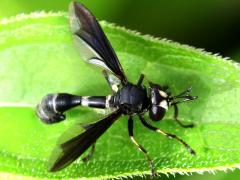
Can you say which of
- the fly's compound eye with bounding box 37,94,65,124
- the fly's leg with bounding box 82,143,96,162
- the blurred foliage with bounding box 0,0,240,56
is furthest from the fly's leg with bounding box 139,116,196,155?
the blurred foliage with bounding box 0,0,240,56

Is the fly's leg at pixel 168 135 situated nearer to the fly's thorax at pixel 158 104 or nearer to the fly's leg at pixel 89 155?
the fly's thorax at pixel 158 104

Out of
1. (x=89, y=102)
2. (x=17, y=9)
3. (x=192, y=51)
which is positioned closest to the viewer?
(x=192, y=51)

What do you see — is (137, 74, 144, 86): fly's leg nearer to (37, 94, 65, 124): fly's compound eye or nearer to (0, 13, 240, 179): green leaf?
(0, 13, 240, 179): green leaf

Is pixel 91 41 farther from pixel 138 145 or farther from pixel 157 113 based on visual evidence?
pixel 138 145

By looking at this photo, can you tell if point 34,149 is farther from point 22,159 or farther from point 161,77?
point 161,77

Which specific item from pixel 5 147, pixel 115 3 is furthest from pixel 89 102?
pixel 115 3

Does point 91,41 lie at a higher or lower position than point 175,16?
lower

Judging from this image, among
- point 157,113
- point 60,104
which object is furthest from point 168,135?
point 60,104
